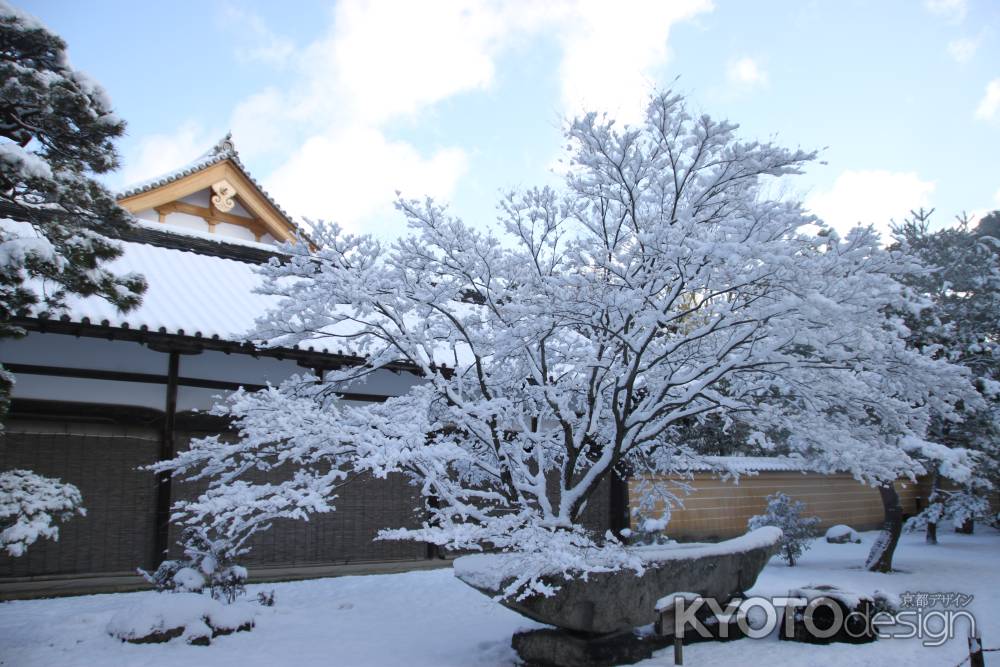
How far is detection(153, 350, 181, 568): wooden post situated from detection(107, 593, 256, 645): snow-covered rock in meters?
2.44

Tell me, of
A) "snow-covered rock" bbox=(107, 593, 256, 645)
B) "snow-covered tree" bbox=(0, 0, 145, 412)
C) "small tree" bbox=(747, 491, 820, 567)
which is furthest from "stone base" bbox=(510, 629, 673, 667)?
"small tree" bbox=(747, 491, 820, 567)

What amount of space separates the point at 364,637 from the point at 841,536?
1351 cm

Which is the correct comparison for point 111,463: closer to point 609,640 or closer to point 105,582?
point 105,582

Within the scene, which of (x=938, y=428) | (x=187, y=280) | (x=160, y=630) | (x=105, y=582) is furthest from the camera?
(x=938, y=428)

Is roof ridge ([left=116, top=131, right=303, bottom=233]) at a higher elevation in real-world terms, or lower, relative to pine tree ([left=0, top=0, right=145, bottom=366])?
higher

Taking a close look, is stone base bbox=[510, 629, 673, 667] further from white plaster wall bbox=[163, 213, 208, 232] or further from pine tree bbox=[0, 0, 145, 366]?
white plaster wall bbox=[163, 213, 208, 232]

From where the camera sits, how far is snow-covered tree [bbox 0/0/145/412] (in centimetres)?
538

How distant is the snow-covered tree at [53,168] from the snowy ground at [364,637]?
2.40m

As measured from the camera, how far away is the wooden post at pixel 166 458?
8.94m

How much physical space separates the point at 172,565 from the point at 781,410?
21.7 feet

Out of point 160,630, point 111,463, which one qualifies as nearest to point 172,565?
point 160,630

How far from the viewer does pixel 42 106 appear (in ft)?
18.2

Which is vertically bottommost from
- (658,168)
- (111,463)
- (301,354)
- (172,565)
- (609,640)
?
(609,640)

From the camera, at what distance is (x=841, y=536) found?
16.5 metres
